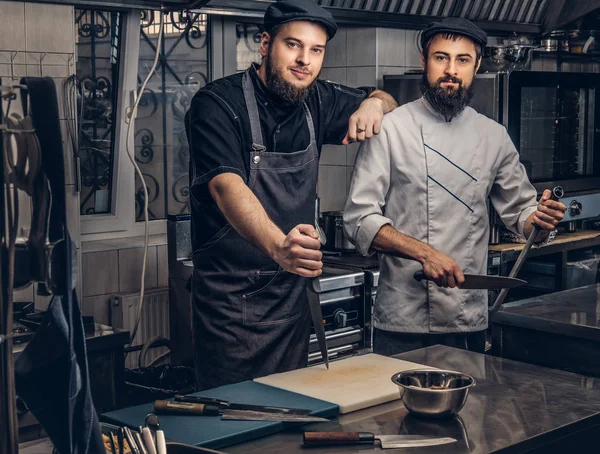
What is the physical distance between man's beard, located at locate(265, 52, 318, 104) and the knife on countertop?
3.56 ft

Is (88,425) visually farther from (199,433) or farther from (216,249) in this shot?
(216,249)

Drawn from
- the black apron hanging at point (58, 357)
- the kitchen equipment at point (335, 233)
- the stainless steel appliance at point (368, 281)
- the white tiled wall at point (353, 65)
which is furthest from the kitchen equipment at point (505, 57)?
the black apron hanging at point (58, 357)

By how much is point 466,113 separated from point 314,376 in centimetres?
127

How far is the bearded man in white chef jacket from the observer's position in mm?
2725

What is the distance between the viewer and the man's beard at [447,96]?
9.07 feet

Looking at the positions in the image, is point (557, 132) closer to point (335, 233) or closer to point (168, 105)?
point (335, 233)

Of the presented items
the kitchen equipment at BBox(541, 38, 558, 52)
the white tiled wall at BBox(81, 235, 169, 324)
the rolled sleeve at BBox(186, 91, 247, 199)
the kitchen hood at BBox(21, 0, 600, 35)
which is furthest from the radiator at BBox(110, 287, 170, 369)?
the kitchen equipment at BBox(541, 38, 558, 52)

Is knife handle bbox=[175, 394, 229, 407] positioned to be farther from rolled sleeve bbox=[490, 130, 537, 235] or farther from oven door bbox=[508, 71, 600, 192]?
oven door bbox=[508, 71, 600, 192]

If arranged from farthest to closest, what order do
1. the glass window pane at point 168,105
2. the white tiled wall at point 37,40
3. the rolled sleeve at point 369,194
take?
1. the glass window pane at point 168,105
2. the white tiled wall at point 37,40
3. the rolled sleeve at point 369,194

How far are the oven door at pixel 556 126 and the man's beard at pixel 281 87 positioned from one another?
68.8 inches

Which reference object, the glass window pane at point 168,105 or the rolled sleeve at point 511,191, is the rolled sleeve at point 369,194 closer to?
the rolled sleeve at point 511,191

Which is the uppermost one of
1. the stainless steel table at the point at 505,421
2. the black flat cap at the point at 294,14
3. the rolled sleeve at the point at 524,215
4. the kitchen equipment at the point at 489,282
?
the black flat cap at the point at 294,14

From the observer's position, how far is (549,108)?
4.29 meters

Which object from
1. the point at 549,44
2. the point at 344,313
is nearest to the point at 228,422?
the point at 344,313
